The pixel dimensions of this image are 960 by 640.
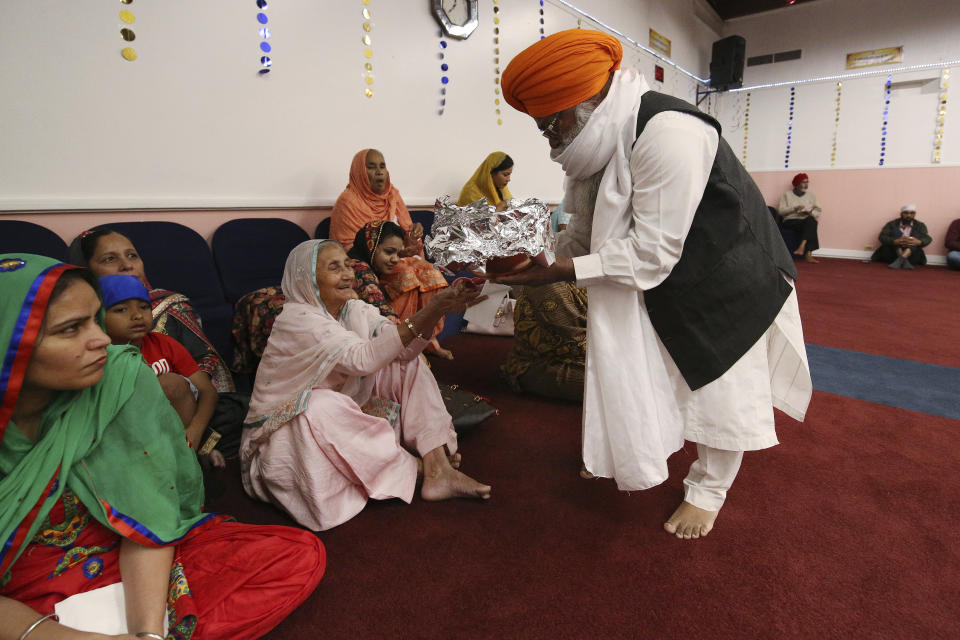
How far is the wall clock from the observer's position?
12.0 ft

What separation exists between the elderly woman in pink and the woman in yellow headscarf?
2484mm

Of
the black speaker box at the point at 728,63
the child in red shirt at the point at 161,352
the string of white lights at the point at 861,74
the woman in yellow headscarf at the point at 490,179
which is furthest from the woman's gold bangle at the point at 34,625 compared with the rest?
the string of white lights at the point at 861,74

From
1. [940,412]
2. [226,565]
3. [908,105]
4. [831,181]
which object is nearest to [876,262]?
[831,181]

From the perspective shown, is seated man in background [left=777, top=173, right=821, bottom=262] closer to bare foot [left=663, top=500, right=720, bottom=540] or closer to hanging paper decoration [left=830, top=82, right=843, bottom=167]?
hanging paper decoration [left=830, top=82, right=843, bottom=167]

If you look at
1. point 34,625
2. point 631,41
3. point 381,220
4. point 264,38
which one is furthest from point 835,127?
point 34,625

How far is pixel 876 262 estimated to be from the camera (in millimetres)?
7000

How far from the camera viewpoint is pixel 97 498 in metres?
0.93

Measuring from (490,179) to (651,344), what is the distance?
9.51ft

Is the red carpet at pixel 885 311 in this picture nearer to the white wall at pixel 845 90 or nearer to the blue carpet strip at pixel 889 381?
the blue carpet strip at pixel 889 381

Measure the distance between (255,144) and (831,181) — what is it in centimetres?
807

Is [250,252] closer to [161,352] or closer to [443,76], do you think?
[161,352]

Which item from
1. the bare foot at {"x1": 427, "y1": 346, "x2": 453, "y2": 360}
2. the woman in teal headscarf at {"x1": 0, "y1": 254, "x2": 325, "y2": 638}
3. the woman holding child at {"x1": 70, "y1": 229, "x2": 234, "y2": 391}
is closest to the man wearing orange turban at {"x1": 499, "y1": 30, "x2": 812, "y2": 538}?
the woman in teal headscarf at {"x1": 0, "y1": 254, "x2": 325, "y2": 638}

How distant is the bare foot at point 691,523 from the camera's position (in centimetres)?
136

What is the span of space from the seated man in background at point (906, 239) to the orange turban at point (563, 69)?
728 cm
